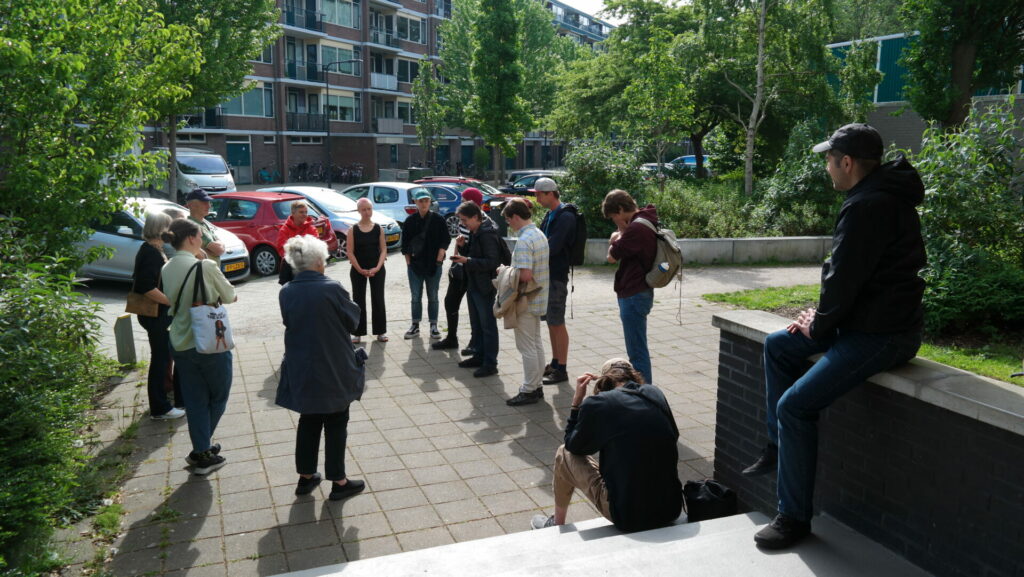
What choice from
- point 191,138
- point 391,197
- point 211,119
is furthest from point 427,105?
point 391,197

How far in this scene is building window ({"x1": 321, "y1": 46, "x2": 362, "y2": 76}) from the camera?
48.5m

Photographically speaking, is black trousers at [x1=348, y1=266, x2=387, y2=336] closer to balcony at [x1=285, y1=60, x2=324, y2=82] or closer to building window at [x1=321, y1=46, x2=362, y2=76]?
balcony at [x1=285, y1=60, x2=324, y2=82]

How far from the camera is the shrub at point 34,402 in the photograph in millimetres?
3441

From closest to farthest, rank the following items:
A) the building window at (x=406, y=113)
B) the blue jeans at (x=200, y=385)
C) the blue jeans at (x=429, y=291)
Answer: the blue jeans at (x=200, y=385) < the blue jeans at (x=429, y=291) < the building window at (x=406, y=113)

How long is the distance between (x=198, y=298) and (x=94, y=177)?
6.71ft

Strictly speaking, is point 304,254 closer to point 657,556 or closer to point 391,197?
point 657,556

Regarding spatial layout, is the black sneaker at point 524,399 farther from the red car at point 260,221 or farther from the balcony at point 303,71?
the balcony at point 303,71

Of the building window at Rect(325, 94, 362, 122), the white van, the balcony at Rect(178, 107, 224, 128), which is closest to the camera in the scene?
the white van

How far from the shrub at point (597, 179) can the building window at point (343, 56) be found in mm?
36897

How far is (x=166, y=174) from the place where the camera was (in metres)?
7.16

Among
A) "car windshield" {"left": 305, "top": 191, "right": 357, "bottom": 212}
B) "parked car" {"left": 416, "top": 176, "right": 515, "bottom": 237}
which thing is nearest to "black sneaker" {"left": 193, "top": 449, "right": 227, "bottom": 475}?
"parked car" {"left": 416, "top": 176, "right": 515, "bottom": 237}

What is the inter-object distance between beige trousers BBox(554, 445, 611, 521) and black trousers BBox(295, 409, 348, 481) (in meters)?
1.50

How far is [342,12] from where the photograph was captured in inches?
1934

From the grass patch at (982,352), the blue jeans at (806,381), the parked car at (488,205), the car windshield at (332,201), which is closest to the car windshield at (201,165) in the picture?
the parked car at (488,205)
